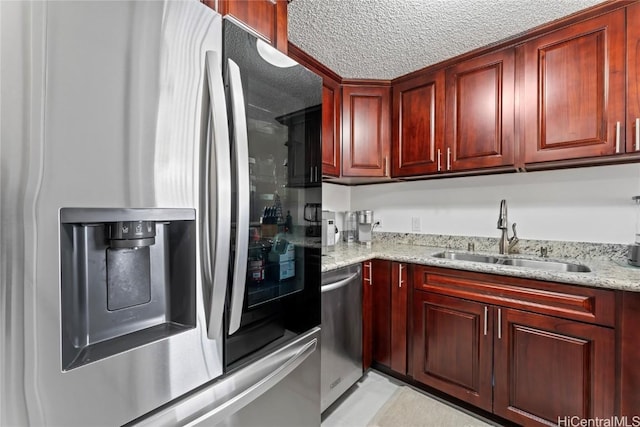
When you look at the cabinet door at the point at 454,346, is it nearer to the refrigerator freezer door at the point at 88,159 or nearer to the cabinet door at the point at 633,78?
the cabinet door at the point at 633,78

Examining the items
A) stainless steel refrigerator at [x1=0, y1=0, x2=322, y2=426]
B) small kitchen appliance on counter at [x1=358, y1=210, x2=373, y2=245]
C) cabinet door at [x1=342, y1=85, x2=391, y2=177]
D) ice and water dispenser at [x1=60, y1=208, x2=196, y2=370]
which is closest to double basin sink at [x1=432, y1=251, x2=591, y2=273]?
small kitchen appliance on counter at [x1=358, y1=210, x2=373, y2=245]

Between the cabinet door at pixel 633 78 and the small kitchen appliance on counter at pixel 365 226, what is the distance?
1.62m

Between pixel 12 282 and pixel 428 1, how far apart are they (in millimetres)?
1816

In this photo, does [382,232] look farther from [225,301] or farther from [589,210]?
[225,301]

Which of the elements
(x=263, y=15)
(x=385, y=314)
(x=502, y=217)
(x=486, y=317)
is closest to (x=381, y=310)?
(x=385, y=314)

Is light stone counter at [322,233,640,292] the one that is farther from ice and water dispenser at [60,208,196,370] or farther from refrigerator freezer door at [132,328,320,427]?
ice and water dispenser at [60,208,196,370]

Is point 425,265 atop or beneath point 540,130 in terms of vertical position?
beneath

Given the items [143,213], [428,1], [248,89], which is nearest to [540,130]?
[428,1]

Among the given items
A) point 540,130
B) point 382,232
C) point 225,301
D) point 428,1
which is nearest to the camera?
point 225,301

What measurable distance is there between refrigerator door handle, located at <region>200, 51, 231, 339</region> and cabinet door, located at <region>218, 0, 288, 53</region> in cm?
31

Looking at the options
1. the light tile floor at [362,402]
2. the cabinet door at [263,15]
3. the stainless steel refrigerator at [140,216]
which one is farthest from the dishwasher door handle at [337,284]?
A: the cabinet door at [263,15]

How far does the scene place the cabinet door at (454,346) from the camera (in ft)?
5.41

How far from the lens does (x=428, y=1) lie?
1.40 metres

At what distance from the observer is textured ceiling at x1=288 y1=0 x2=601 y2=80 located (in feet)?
4.74
